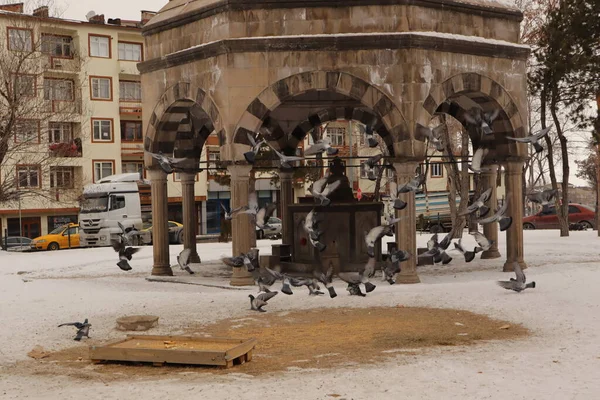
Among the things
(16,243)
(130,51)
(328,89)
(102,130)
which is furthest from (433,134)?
(130,51)

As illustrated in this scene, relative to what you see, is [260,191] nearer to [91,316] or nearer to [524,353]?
[91,316]

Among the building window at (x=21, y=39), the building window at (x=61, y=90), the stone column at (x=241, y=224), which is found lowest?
the stone column at (x=241, y=224)

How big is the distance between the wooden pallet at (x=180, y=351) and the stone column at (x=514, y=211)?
12535 millimetres

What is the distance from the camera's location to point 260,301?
1770 cm

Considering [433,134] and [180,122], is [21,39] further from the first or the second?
[433,134]

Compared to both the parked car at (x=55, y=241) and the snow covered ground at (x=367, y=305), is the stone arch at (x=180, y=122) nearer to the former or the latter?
the snow covered ground at (x=367, y=305)

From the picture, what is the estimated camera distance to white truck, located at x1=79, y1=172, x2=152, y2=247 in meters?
48.2

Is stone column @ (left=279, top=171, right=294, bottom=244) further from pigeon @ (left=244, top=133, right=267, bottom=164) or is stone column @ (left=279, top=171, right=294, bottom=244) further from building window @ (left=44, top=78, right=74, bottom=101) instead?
building window @ (left=44, top=78, right=74, bottom=101)

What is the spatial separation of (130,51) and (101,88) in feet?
13.4

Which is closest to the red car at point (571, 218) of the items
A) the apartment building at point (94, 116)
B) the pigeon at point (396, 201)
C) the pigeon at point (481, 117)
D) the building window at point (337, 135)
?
the building window at point (337, 135)

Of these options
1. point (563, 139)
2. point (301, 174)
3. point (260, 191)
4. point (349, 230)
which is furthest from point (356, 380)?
point (260, 191)

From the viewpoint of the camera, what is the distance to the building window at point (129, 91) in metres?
67.1

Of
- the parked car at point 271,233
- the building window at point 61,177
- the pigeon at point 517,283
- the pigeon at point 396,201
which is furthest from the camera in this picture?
the building window at point 61,177

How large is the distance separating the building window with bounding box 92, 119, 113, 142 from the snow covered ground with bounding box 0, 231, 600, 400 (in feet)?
116
